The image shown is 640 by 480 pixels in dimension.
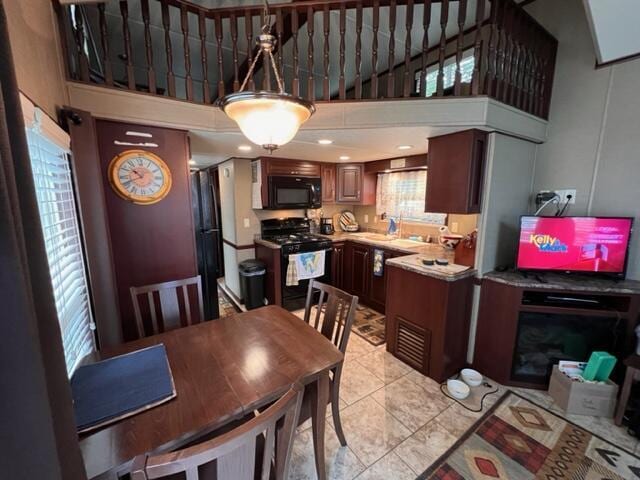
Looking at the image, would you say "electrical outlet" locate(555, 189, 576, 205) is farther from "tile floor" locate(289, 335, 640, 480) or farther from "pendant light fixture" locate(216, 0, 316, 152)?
"pendant light fixture" locate(216, 0, 316, 152)

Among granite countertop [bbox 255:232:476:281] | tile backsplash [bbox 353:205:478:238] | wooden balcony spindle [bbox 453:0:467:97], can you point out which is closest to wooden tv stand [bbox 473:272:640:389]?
granite countertop [bbox 255:232:476:281]

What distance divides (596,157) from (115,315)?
3955 millimetres

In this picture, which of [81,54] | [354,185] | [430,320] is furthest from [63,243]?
[354,185]

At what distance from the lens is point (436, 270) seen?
231 centimetres

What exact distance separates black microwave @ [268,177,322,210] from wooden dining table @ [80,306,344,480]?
202 centimetres

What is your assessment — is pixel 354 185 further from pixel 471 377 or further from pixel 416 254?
Result: pixel 471 377

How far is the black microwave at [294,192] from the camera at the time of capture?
11.8 ft

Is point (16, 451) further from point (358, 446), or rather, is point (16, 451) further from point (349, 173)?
point (349, 173)

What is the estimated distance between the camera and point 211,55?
3430 mm

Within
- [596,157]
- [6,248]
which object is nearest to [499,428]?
[596,157]

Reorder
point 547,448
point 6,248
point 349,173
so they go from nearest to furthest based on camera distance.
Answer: point 6,248, point 547,448, point 349,173

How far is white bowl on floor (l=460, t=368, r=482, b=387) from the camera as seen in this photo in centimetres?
231

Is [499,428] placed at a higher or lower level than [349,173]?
lower

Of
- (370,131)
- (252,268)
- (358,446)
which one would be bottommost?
(358,446)
